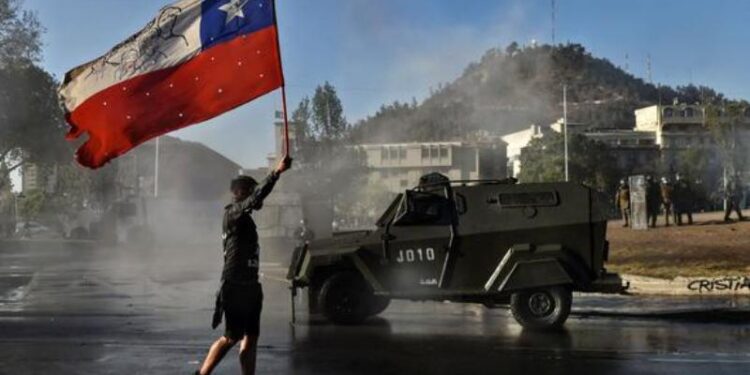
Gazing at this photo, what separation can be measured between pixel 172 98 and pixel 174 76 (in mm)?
199

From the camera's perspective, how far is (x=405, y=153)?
24922 mm

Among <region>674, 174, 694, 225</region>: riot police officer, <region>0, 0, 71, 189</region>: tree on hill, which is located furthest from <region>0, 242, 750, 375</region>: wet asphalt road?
<region>0, 0, 71, 189</region>: tree on hill

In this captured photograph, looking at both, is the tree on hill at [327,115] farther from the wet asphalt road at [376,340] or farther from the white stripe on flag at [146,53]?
the white stripe on flag at [146,53]

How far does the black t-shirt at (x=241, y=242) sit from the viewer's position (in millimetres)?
5871

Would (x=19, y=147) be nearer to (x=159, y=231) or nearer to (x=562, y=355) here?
(x=159, y=231)

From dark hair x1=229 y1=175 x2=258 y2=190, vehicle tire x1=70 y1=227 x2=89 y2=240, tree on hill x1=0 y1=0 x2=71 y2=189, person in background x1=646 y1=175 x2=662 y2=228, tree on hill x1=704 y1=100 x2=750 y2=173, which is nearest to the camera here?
dark hair x1=229 y1=175 x2=258 y2=190

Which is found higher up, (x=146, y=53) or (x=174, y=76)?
(x=146, y=53)

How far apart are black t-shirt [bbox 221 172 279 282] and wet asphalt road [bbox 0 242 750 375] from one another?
4.77ft

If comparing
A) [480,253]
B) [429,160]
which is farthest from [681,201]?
[480,253]

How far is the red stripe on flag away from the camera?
6.93 meters

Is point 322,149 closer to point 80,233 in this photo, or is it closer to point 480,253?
point 480,253

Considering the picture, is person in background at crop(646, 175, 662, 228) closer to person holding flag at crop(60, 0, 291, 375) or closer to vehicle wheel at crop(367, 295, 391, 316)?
vehicle wheel at crop(367, 295, 391, 316)

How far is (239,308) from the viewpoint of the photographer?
585 centimetres

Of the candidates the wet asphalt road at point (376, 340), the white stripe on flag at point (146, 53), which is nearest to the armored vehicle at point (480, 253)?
the wet asphalt road at point (376, 340)
